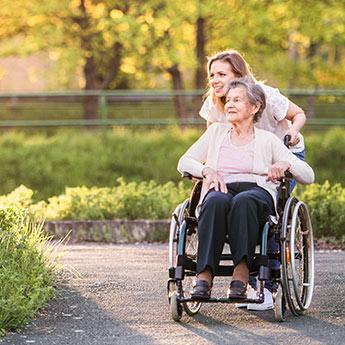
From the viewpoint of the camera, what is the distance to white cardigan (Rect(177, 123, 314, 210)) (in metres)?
7.35

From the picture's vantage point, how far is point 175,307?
276 inches

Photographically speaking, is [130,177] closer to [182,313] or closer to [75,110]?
[75,110]

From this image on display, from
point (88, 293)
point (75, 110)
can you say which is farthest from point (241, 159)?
point (75, 110)

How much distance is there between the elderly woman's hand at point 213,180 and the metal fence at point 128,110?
13679 mm

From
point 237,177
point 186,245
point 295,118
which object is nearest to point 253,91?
point 237,177

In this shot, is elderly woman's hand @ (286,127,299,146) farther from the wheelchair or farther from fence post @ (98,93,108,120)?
fence post @ (98,93,108,120)

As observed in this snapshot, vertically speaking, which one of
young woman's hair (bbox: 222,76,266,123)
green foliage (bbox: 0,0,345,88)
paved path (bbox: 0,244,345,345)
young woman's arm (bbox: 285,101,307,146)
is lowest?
paved path (bbox: 0,244,345,345)

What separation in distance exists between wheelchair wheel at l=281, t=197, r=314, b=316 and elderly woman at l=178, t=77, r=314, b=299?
0.13 m

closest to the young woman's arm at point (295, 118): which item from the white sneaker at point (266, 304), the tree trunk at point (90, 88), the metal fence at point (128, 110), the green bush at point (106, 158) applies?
the white sneaker at point (266, 304)

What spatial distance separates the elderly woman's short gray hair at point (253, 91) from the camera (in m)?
7.44

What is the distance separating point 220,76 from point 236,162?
651 millimetres

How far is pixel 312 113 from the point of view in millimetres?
22531

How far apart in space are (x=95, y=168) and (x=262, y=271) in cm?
1391

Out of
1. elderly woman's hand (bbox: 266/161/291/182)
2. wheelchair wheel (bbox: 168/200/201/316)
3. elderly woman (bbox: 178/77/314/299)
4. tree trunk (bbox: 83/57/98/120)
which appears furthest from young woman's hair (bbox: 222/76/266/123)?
tree trunk (bbox: 83/57/98/120)
